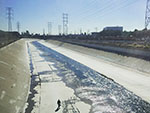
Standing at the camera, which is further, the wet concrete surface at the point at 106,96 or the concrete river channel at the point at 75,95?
the wet concrete surface at the point at 106,96

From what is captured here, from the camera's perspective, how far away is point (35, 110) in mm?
8320

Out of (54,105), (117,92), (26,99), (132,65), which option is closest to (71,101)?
(54,105)

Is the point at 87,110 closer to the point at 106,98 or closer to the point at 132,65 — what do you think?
the point at 106,98

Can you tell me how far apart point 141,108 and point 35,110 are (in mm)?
6316

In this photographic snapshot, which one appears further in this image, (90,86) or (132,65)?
(132,65)

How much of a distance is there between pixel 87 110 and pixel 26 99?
423 cm

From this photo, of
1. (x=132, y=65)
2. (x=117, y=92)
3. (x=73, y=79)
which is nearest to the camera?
(x=117, y=92)

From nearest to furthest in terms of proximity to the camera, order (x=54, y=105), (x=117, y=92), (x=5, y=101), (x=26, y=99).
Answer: (x=5, y=101), (x=54, y=105), (x=26, y=99), (x=117, y=92)

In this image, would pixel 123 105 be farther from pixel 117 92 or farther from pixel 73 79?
pixel 73 79

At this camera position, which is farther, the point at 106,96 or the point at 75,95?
the point at 75,95

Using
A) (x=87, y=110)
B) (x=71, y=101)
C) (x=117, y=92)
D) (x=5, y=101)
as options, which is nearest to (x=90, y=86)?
(x=117, y=92)

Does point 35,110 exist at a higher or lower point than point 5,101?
lower

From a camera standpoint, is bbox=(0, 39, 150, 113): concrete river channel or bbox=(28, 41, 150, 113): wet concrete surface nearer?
bbox=(0, 39, 150, 113): concrete river channel

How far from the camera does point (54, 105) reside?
899cm
